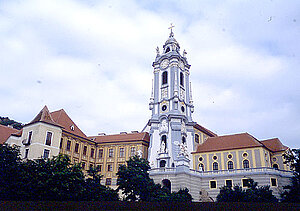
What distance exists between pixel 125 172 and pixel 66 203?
25.2m

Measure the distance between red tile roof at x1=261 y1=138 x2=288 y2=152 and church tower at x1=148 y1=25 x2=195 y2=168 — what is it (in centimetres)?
1358

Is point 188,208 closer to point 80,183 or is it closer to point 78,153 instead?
point 80,183

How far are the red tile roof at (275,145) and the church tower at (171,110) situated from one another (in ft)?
44.6

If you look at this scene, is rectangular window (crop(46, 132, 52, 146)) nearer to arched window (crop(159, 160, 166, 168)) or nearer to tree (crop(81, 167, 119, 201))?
tree (crop(81, 167, 119, 201))

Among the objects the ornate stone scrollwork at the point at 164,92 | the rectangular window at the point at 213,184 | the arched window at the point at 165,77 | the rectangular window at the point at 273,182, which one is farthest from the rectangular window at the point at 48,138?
the rectangular window at the point at 273,182

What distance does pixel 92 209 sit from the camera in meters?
9.38

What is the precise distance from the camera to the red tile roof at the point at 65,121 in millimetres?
48062

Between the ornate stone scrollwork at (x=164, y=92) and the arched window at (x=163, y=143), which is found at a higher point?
the ornate stone scrollwork at (x=164, y=92)

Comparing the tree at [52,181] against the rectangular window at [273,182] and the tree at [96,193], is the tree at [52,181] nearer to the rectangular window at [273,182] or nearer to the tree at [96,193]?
the tree at [96,193]

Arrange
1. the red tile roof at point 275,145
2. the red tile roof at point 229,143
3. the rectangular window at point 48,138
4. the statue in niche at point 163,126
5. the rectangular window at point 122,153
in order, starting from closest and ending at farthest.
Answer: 1. the rectangular window at point 48,138
2. the red tile roof at point 229,143
3. the red tile roof at point 275,145
4. the statue in niche at point 163,126
5. the rectangular window at point 122,153

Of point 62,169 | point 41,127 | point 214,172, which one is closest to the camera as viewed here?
point 62,169

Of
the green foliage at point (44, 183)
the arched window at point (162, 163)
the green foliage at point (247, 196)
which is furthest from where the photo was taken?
the arched window at point (162, 163)

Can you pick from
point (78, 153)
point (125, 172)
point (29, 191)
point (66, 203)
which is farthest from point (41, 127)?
point (66, 203)

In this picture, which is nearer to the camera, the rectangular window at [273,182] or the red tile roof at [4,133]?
the rectangular window at [273,182]
